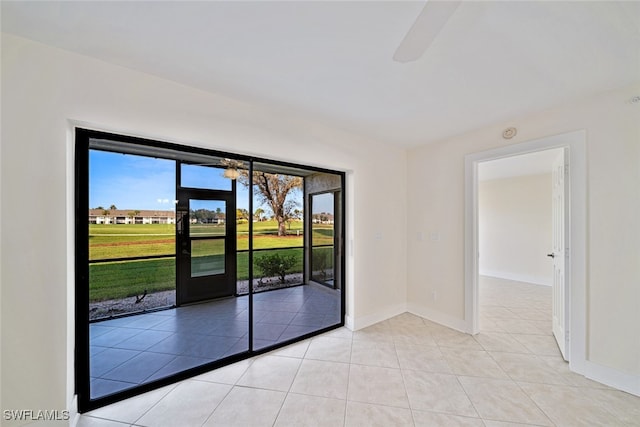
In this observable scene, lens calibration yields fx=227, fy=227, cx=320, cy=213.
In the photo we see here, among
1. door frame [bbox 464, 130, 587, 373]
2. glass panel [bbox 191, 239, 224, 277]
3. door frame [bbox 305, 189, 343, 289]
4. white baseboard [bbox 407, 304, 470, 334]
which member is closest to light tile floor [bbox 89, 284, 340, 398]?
door frame [bbox 305, 189, 343, 289]

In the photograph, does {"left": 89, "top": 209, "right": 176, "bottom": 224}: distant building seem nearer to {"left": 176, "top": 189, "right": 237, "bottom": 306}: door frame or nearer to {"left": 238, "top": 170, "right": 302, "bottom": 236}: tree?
{"left": 176, "top": 189, "right": 237, "bottom": 306}: door frame

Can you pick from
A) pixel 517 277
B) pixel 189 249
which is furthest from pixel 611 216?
pixel 189 249

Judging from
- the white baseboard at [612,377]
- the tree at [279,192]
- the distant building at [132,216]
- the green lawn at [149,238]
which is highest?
the tree at [279,192]

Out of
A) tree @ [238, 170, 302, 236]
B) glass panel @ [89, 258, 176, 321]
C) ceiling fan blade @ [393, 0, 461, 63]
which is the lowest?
glass panel @ [89, 258, 176, 321]

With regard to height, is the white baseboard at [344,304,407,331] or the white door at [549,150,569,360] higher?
the white door at [549,150,569,360]

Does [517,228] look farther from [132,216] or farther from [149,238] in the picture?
[132,216]

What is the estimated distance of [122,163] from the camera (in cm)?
332

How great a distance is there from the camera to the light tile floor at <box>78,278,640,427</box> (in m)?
1.61

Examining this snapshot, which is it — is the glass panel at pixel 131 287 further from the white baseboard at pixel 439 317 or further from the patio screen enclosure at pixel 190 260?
the white baseboard at pixel 439 317

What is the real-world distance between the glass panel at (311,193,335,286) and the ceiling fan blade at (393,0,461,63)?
2.89 metres

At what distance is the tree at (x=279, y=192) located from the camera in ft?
12.2

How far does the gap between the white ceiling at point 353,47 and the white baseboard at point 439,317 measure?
261 centimetres

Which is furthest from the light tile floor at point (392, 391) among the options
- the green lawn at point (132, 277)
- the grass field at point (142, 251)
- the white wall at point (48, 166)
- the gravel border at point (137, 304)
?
the gravel border at point (137, 304)

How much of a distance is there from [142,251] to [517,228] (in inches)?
312
